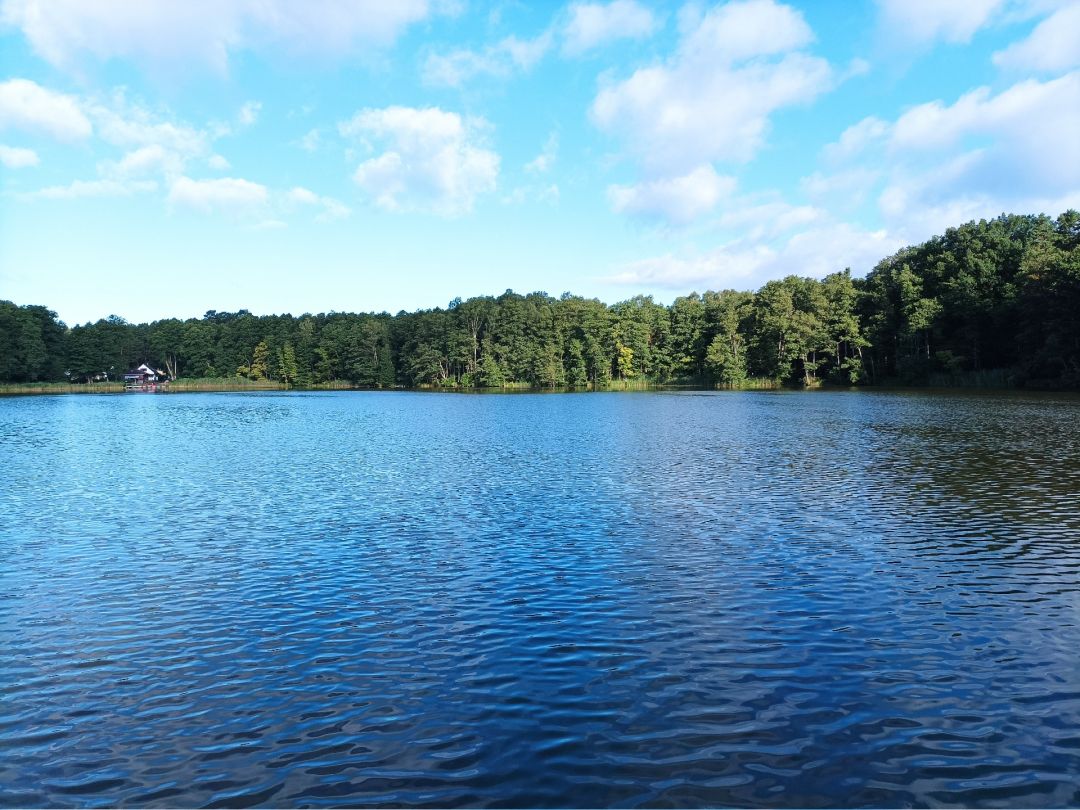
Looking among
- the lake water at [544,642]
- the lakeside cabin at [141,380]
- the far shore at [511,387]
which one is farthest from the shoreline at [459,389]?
the lake water at [544,642]

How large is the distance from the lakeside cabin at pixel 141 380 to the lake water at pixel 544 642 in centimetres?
13607

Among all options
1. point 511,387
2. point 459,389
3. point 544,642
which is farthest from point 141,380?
point 544,642

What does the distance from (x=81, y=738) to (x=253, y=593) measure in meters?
5.17

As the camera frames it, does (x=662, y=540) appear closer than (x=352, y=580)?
No

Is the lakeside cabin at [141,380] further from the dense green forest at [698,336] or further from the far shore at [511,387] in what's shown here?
the dense green forest at [698,336]

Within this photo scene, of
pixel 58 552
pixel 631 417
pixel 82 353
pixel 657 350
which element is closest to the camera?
pixel 58 552

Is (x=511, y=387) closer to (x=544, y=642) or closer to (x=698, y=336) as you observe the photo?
(x=698, y=336)

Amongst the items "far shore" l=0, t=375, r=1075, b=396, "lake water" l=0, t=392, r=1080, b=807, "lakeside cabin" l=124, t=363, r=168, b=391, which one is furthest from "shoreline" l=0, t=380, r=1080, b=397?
"lake water" l=0, t=392, r=1080, b=807

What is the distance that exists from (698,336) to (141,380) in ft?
401

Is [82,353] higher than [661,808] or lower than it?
higher

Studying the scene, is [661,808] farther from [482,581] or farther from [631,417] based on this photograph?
[631,417]

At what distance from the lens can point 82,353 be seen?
155 meters

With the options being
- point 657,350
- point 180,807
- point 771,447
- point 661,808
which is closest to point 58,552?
point 180,807

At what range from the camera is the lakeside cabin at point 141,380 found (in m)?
146
